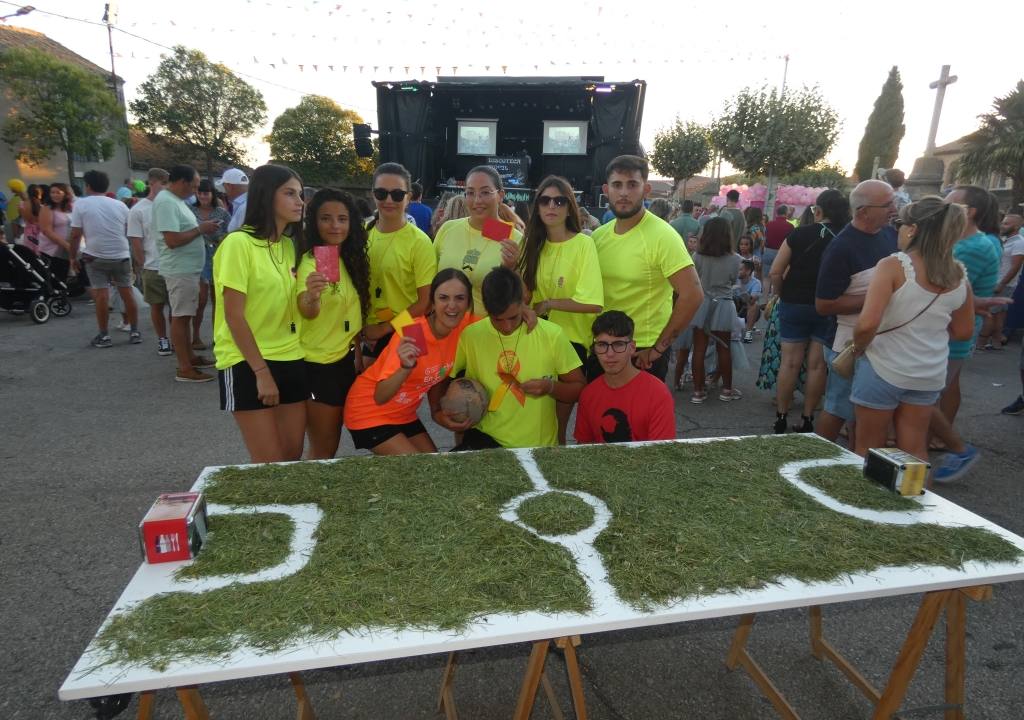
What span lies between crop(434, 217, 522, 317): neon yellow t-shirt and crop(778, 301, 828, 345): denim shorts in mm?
2275

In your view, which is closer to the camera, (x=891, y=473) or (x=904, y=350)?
(x=891, y=473)

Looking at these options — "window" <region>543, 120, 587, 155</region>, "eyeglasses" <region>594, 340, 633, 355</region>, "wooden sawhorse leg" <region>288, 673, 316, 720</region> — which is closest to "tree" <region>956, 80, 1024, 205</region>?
"window" <region>543, 120, 587, 155</region>

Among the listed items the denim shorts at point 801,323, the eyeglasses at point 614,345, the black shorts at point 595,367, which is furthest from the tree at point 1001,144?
the eyeglasses at point 614,345

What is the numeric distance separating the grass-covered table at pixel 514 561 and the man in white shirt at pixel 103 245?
582 centimetres

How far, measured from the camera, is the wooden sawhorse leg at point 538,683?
1.50 meters

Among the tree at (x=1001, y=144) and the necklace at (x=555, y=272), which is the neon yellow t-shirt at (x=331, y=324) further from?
the tree at (x=1001, y=144)

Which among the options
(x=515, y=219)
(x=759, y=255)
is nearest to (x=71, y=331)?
(x=515, y=219)

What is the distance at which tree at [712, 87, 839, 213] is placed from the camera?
23172 millimetres

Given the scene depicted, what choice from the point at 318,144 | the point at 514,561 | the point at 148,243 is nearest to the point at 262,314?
the point at 514,561

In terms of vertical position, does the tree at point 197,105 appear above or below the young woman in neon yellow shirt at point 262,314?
above

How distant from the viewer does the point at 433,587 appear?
140 cm

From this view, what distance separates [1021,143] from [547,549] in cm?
2853

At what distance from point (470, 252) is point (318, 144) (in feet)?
140

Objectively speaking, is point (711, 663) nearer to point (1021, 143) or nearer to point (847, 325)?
point (847, 325)
